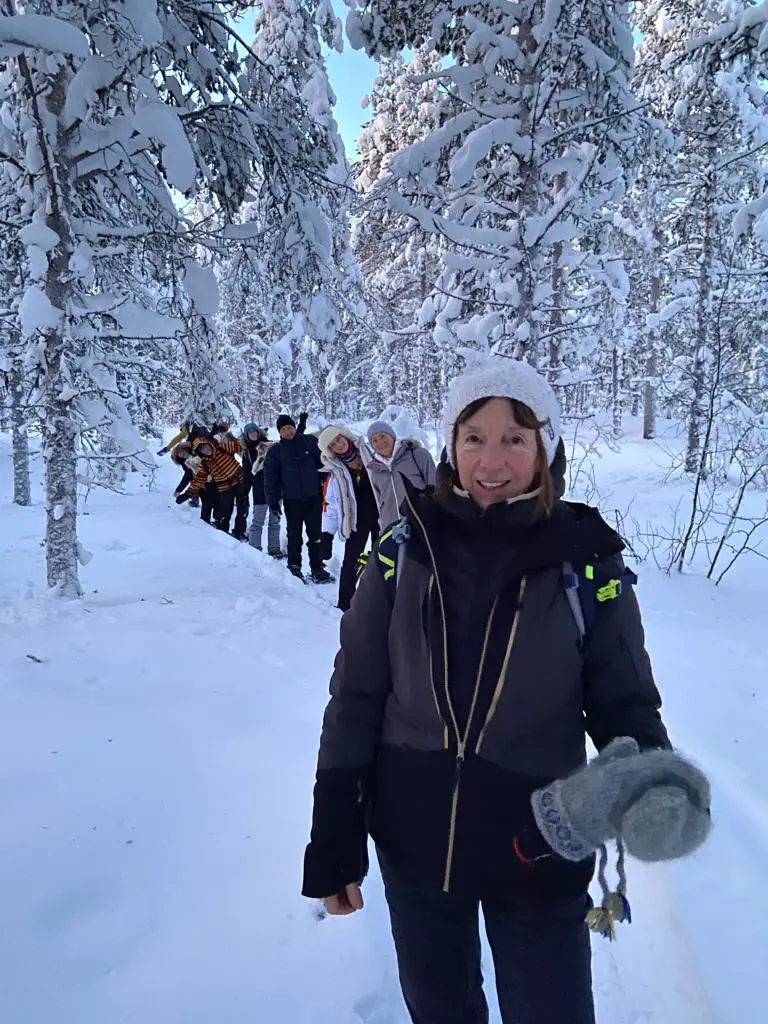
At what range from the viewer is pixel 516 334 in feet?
26.5

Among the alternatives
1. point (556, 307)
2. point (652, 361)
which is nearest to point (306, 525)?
point (556, 307)

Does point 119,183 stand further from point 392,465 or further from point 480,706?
point 480,706

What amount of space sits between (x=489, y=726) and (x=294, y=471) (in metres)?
6.96

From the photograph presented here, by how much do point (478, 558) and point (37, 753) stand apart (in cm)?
297

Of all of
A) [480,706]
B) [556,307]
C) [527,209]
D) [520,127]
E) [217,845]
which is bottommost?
[217,845]

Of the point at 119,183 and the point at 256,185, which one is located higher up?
the point at 256,185

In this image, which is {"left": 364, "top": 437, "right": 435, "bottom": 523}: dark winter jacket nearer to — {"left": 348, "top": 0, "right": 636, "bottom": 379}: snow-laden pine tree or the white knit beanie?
{"left": 348, "top": 0, "right": 636, "bottom": 379}: snow-laden pine tree

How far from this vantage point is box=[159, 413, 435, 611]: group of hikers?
5.77m

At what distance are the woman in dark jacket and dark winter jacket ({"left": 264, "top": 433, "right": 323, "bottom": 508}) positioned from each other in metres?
6.62

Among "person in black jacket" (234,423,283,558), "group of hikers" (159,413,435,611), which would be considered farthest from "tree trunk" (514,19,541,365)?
"person in black jacket" (234,423,283,558)

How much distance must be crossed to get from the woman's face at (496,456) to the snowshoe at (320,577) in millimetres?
6526

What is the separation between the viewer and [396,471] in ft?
18.1

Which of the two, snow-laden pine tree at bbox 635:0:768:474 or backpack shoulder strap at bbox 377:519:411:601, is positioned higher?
snow-laden pine tree at bbox 635:0:768:474

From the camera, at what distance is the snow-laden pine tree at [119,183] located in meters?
4.70
